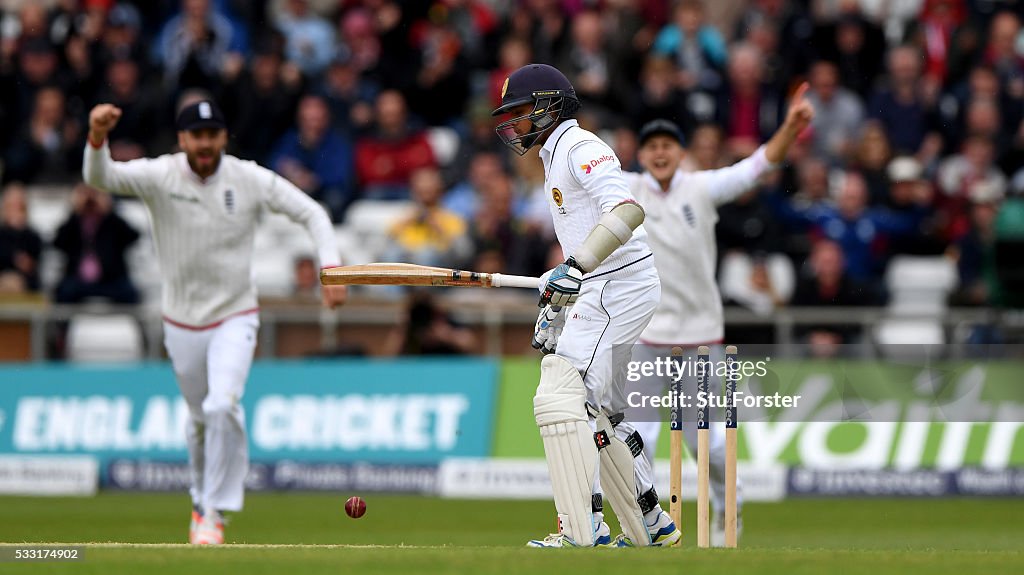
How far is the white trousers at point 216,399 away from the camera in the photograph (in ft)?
36.8

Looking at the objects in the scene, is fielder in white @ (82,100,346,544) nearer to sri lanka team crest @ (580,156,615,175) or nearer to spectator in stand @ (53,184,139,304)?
sri lanka team crest @ (580,156,615,175)

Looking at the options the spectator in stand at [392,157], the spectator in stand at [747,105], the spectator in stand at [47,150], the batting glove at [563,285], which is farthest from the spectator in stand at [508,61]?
the batting glove at [563,285]

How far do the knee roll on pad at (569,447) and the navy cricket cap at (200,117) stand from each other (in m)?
3.41

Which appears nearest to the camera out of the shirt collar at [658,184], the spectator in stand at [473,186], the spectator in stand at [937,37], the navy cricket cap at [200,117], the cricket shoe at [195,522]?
the cricket shoe at [195,522]

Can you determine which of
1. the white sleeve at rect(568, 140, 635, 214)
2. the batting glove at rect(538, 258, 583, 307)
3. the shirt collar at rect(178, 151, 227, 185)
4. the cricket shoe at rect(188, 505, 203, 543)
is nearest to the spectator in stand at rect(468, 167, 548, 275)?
the shirt collar at rect(178, 151, 227, 185)

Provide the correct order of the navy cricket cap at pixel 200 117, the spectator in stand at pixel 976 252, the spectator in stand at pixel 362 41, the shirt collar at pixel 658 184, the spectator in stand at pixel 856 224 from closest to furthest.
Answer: the navy cricket cap at pixel 200 117 < the shirt collar at pixel 658 184 < the spectator in stand at pixel 976 252 < the spectator in stand at pixel 856 224 < the spectator in stand at pixel 362 41

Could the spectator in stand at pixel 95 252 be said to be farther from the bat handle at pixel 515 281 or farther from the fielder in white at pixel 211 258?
the bat handle at pixel 515 281

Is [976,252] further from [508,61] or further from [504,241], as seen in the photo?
[508,61]

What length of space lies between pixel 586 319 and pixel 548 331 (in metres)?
0.24

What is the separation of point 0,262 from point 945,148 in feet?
33.3

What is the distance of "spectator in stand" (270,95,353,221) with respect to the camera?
763 inches

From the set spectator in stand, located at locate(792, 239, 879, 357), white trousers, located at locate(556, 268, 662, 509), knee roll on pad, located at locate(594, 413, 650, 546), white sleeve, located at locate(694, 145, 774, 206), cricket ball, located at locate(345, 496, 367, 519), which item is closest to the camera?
white trousers, located at locate(556, 268, 662, 509)

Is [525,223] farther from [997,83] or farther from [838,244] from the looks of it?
[997,83]

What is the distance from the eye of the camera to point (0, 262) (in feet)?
59.7
